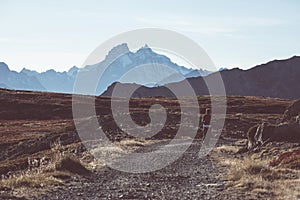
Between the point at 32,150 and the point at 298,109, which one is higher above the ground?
the point at 298,109

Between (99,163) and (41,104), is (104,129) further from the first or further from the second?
(41,104)

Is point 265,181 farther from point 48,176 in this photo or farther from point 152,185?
point 48,176

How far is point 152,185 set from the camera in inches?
769

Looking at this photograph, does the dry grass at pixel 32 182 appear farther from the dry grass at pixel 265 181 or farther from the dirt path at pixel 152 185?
the dry grass at pixel 265 181

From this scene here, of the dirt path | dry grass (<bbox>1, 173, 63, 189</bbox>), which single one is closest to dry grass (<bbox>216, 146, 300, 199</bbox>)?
the dirt path

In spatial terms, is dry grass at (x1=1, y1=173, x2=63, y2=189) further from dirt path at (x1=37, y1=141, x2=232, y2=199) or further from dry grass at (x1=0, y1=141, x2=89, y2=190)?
dirt path at (x1=37, y1=141, x2=232, y2=199)

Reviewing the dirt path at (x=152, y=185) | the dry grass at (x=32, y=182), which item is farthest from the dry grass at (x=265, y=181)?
the dry grass at (x=32, y=182)

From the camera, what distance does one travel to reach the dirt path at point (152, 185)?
55.8 ft

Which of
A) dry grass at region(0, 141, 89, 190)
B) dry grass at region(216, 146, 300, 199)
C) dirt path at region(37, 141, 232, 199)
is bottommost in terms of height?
dirt path at region(37, 141, 232, 199)

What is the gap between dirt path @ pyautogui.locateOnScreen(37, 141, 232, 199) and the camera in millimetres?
17016

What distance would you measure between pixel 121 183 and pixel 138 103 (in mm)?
89650

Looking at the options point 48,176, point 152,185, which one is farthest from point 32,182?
point 152,185

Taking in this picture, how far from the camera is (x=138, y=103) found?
109812mm

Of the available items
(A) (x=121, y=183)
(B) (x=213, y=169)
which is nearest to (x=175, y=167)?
(B) (x=213, y=169)
